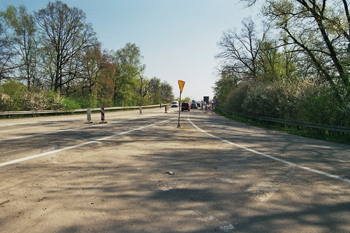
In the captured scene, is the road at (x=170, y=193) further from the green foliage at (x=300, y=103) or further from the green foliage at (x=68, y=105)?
the green foliage at (x=68, y=105)

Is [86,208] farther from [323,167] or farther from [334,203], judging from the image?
[323,167]

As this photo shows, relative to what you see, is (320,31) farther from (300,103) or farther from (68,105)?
(68,105)

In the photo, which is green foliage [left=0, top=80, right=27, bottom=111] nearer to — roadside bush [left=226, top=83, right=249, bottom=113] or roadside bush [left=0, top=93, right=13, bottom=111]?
roadside bush [left=0, top=93, right=13, bottom=111]

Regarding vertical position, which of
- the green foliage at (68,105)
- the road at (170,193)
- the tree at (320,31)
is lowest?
the road at (170,193)

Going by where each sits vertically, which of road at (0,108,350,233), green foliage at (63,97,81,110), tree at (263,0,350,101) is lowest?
road at (0,108,350,233)

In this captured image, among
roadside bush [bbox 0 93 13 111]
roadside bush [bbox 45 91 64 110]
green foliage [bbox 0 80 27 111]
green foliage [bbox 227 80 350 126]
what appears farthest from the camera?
roadside bush [bbox 45 91 64 110]

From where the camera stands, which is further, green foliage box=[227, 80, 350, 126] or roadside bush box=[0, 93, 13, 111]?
roadside bush box=[0, 93, 13, 111]

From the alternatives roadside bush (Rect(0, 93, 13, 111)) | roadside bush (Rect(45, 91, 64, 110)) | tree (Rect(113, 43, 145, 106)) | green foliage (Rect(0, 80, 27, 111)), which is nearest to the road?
roadside bush (Rect(0, 93, 13, 111))

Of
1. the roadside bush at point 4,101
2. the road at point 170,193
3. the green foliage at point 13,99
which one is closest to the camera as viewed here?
the road at point 170,193

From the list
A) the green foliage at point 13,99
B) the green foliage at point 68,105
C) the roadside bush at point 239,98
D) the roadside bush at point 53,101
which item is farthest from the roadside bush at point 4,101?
the roadside bush at point 239,98

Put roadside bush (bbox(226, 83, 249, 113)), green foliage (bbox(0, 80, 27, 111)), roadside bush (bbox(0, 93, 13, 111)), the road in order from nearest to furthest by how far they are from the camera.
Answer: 1. the road
2. roadside bush (bbox(0, 93, 13, 111))
3. green foliage (bbox(0, 80, 27, 111))
4. roadside bush (bbox(226, 83, 249, 113))

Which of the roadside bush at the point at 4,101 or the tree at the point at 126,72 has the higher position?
the tree at the point at 126,72

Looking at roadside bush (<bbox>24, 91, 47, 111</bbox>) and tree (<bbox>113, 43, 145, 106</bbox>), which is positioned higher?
tree (<bbox>113, 43, 145, 106</bbox>)

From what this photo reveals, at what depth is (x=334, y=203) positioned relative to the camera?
11.9ft
